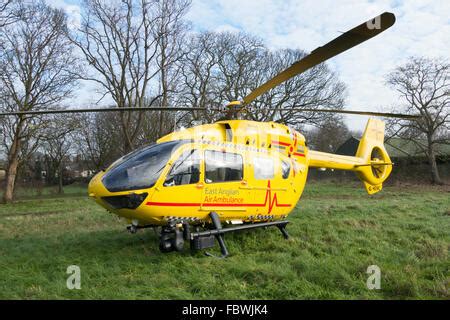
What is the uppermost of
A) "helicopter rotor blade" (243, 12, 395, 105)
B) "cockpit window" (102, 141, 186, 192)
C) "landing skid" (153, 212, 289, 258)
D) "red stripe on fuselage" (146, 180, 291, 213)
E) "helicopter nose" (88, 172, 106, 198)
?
"helicopter rotor blade" (243, 12, 395, 105)

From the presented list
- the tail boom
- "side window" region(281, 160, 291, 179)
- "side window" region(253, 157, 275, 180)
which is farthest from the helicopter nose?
the tail boom

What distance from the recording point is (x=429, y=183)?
30578mm

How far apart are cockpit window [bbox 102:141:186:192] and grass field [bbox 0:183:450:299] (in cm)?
149

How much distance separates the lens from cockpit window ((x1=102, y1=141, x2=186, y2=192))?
6133 millimetres

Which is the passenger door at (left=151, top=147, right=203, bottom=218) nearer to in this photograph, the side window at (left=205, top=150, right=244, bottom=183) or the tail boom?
the side window at (left=205, top=150, right=244, bottom=183)

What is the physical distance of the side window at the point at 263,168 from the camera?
24.7 feet

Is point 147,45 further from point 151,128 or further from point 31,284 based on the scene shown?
point 31,284

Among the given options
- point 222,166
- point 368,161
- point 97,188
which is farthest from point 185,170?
point 368,161

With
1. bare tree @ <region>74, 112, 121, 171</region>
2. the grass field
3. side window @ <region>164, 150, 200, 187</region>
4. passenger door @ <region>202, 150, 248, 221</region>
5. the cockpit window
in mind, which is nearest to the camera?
the grass field

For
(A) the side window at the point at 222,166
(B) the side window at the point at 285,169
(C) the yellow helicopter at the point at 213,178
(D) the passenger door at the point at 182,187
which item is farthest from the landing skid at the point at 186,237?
(B) the side window at the point at 285,169

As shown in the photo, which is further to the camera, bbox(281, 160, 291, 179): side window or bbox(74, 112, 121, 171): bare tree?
bbox(74, 112, 121, 171): bare tree

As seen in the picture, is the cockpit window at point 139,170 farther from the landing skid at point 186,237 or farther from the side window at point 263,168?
the side window at point 263,168

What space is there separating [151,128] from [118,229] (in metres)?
24.3
